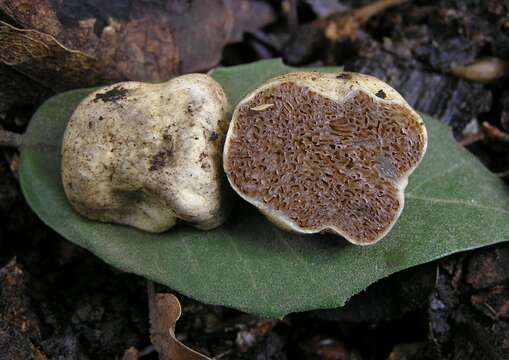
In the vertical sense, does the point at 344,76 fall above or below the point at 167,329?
above

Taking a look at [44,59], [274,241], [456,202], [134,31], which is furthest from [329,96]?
[44,59]

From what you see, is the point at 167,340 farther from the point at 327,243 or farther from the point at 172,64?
the point at 172,64

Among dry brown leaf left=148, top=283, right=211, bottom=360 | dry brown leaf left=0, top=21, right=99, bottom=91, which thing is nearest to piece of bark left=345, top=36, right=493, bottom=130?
dry brown leaf left=0, top=21, right=99, bottom=91

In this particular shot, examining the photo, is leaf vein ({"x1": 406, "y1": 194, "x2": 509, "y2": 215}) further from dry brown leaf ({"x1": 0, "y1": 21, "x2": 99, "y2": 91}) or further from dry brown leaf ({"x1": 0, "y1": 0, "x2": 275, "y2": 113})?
dry brown leaf ({"x1": 0, "y1": 21, "x2": 99, "y2": 91})

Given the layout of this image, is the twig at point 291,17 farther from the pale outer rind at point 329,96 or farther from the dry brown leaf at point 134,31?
the pale outer rind at point 329,96

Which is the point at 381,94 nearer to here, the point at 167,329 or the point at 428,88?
the point at 428,88

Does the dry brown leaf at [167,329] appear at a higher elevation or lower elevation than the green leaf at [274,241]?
lower

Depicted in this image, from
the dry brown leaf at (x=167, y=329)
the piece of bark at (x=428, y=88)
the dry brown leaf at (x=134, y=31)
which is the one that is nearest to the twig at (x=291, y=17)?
the dry brown leaf at (x=134, y=31)
